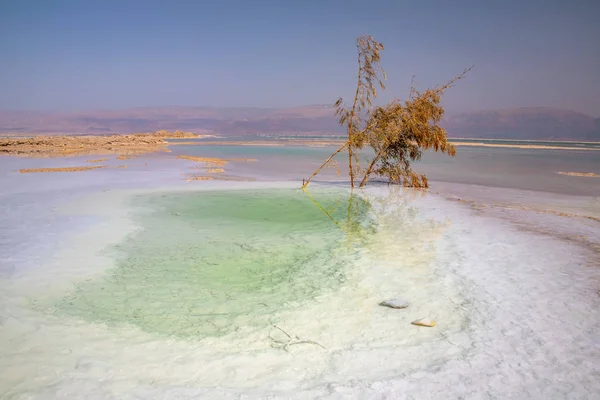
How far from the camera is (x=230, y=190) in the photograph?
1548 cm

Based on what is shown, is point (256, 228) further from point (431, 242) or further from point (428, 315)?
point (428, 315)

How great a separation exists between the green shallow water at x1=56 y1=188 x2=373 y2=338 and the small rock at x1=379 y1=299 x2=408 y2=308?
88 centimetres

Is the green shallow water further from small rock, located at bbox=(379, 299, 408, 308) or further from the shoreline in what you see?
small rock, located at bbox=(379, 299, 408, 308)

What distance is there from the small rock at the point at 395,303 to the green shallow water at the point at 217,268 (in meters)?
0.88

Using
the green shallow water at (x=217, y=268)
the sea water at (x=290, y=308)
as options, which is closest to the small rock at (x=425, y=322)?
the sea water at (x=290, y=308)

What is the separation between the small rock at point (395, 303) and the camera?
5.52 m

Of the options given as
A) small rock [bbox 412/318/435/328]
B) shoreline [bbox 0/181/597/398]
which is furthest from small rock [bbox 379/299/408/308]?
small rock [bbox 412/318/435/328]

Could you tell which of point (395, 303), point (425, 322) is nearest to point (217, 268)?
point (395, 303)

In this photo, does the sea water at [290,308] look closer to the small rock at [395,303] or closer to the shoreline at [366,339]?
the shoreline at [366,339]

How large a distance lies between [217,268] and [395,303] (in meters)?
2.89

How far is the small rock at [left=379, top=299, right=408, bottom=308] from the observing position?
552 cm

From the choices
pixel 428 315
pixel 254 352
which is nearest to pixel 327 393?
pixel 254 352

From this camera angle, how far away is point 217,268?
7.09 meters

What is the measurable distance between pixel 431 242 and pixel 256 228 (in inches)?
142
